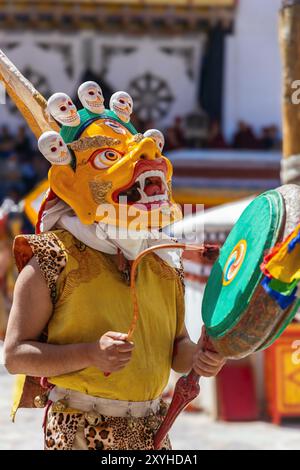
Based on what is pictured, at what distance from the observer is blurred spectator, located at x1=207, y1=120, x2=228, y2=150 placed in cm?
1636

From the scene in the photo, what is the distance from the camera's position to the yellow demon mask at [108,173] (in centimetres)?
291

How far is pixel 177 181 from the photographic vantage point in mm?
14695

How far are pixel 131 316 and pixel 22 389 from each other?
449mm

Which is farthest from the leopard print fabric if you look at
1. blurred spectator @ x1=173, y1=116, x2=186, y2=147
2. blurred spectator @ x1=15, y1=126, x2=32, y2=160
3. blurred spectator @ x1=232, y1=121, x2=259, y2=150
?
blurred spectator @ x1=232, y1=121, x2=259, y2=150

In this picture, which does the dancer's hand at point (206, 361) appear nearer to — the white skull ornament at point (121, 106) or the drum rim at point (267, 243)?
the drum rim at point (267, 243)

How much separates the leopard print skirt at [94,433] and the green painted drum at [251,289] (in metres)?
0.38

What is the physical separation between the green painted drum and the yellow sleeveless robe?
25 cm

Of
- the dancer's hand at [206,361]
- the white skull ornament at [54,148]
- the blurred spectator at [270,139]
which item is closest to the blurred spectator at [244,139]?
the blurred spectator at [270,139]

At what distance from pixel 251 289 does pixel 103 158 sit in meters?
0.70

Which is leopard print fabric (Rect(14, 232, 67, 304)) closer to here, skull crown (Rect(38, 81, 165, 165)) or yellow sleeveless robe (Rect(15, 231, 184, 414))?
yellow sleeveless robe (Rect(15, 231, 184, 414))

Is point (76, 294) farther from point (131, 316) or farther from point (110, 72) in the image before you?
point (110, 72)

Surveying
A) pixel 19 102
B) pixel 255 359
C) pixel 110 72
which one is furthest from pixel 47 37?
pixel 19 102

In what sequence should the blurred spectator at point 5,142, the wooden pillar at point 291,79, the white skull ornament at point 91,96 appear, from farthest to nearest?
1. the blurred spectator at point 5,142
2. the wooden pillar at point 291,79
3. the white skull ornament at point 91,96

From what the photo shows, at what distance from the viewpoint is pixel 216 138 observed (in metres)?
16.6
